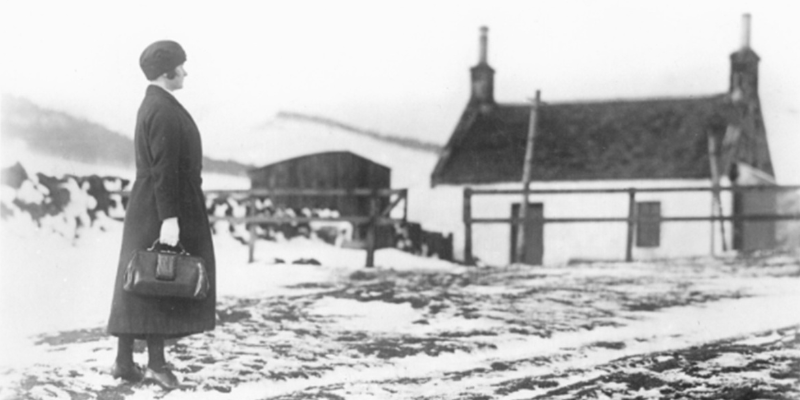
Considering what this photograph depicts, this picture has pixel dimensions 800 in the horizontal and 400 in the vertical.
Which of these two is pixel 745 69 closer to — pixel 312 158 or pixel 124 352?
pixel 312 158

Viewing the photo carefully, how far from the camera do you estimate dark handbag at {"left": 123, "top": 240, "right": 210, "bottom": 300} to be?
2.51 meters

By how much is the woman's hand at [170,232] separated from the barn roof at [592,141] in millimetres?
1070

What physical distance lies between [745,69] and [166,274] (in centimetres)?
226

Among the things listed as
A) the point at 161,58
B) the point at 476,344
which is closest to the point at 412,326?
the point at 476,344

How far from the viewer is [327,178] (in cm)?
312

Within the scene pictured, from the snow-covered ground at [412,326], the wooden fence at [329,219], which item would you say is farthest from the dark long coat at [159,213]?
the wooden fence at [329,219]

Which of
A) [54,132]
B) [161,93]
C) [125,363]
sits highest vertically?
[161,93]

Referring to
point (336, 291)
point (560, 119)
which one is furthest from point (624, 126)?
point (336, 291)

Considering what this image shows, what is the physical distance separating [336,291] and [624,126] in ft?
4.31

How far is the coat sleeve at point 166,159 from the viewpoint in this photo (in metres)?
2.54

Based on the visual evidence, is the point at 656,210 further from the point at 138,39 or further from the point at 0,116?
the point at 0,116

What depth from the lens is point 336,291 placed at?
3152mm

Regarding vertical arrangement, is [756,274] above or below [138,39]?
below

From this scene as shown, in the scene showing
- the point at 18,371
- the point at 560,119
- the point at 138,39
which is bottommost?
the point at 18,371
